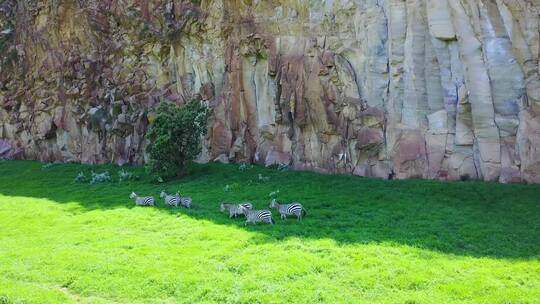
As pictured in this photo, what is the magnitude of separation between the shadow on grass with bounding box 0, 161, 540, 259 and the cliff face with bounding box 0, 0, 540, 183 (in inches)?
92.3

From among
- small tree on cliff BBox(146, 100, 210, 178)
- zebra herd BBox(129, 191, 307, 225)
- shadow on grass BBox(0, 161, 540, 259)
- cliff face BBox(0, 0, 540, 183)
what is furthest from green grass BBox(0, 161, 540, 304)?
small tree on cliff BBox(146, 100, 210, 178)

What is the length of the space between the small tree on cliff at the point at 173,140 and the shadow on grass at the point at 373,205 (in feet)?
4.07

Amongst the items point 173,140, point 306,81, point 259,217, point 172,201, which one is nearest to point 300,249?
point 259,217

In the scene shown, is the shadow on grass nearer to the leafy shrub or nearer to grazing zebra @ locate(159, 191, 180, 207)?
grazing zebra @ locate(159, 191, 180, 207)

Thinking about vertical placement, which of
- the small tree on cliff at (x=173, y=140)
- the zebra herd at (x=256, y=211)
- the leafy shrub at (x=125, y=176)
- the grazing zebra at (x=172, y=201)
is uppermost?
the small tree on cliff at (x=173, y=140)

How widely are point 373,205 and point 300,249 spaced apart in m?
8.34

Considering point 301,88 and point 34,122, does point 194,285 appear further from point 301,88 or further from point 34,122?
point 34,122

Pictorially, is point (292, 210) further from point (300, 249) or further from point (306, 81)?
point (306, 81)

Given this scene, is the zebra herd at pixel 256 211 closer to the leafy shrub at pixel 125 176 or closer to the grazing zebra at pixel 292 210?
the grazing zebra at pixel 292 210

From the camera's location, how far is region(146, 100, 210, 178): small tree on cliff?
122 ft

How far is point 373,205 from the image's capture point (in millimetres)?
25656

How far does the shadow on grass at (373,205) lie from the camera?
19672mm

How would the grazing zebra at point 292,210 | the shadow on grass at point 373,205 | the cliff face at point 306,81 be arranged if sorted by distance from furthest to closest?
the cliff face at point 306,81 → the grazing zebra at point 292,210 → the shadow on grass at point 373,205

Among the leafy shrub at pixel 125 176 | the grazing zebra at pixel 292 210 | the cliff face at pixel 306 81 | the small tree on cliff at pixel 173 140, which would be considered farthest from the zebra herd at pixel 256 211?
the leafy shrub at pixel 125 176
